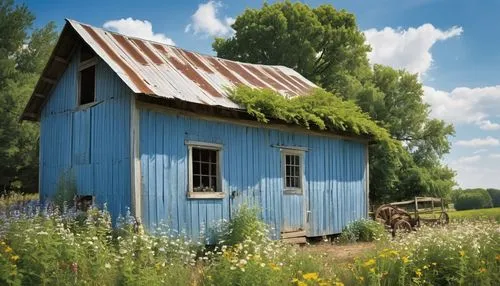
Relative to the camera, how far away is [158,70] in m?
11.7

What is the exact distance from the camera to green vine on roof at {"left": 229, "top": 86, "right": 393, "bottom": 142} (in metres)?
12.0

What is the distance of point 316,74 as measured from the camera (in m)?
33.0

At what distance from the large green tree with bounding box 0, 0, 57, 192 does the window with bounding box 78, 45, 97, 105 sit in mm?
15193

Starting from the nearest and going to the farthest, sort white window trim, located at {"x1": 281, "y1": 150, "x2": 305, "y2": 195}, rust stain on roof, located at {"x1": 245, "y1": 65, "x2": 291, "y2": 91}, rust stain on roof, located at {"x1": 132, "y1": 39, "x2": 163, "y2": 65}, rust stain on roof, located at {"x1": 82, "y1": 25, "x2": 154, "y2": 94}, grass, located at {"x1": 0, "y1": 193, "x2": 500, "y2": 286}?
grass, located at {"x1": 0, "y1": 193, "x2": 500, "y2": 286} → rust stain on roof, located at {"x1": 82, "y1": 25, "x2": 154, "y2": 94} → rust stain on roof, located at {"x1": 132, "y1": 39, "x2": 163, "y2": 65} → white window trim, located at {"x1": 281, "y1": 150, "x2": 305, "y2": 195} → rust stain on roof, located at {"x1": 245, "y1": 65, "x2": 291, "y2": 91}

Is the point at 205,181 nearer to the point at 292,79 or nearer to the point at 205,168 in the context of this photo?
the point at 205,168

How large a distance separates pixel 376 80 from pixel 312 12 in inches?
241

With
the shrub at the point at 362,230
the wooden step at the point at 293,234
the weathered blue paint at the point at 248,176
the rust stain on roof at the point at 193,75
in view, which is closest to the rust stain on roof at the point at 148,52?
the rust stain on roof at the point at 193,75

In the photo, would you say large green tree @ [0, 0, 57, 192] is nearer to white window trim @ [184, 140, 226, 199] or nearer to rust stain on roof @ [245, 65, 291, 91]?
rust stain on roof @ [245, 65, 291, 91]

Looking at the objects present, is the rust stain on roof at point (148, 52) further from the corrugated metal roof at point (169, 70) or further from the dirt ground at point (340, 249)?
the dirt ground at point (340, 249)

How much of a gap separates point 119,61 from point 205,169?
3.08 meters

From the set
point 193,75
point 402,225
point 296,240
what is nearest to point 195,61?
point 193,75

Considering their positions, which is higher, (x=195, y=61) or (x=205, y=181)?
(x=195, y=61)

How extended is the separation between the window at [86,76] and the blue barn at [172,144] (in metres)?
0.03

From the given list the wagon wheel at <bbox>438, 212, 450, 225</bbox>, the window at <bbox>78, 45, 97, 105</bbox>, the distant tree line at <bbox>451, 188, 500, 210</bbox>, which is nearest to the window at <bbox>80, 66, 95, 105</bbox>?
the window at <bbox>78, 45, 97, 105</bbox>
